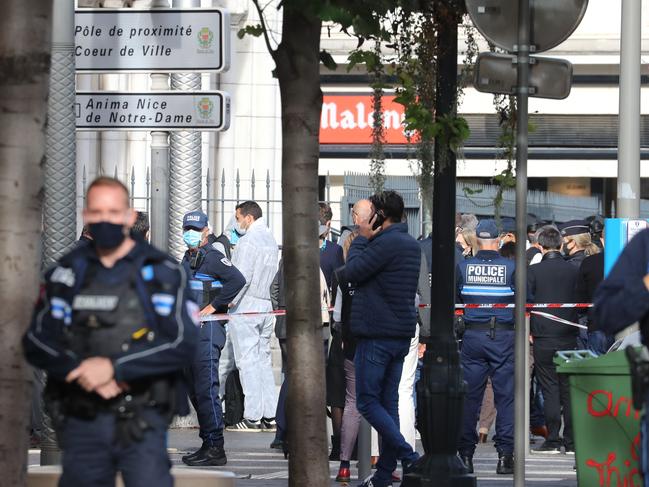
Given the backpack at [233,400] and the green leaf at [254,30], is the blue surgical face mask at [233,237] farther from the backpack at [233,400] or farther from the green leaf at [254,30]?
the green leaf at [254,30]

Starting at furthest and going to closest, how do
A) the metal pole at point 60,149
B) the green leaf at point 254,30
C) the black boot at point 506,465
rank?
the black boot at point 506,465 < the metal pole at point 60,149 < the green leaf at point 254,30

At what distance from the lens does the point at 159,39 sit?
1067 cm

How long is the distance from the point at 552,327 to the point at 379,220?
11.7 ft

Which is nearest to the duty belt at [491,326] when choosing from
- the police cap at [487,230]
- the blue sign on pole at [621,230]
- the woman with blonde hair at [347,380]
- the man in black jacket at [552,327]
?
the police cap at [487,230]

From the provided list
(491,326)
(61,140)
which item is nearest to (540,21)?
(61,140)

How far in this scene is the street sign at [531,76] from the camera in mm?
8688

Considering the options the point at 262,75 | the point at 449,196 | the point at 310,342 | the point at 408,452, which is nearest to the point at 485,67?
the point at 449,196

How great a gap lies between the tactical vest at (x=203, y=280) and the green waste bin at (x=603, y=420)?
4.93m

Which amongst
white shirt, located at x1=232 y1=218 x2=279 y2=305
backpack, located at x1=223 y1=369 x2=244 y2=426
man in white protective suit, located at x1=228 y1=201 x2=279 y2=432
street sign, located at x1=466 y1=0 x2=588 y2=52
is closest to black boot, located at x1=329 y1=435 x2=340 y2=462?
man in white protective suit, located at x1=228 y1=201 x2=279 y2=432

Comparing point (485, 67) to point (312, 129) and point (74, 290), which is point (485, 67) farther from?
point (74, 290)

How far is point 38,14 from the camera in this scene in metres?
6.64

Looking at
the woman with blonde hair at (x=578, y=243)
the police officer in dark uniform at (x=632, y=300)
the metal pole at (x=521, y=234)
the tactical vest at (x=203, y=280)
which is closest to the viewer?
the police officer in dark uniform at (x=632, y=300)

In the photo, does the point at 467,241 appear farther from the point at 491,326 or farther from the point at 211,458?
the point at 211,458

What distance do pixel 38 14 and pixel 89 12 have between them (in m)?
4.17
